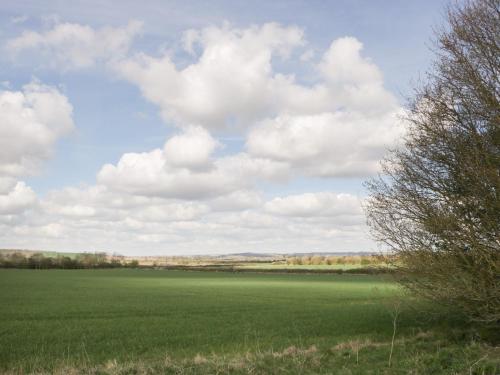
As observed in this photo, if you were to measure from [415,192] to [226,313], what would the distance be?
20.9m

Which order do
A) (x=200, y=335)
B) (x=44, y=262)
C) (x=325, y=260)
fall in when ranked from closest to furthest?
1. (x=200, y=335)
2. (x=44, y=262)
3. (x=325, y=260)

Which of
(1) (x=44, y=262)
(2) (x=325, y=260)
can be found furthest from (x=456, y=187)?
(2) (x=325, y=260)

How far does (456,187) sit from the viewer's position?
62.1 feet

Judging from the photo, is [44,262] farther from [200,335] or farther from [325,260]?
[200,335]

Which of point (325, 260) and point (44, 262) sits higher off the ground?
point (44, 262)

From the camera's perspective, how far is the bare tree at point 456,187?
56.8 ft

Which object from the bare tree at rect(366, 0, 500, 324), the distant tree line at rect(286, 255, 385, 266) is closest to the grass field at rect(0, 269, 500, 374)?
the bare tree at rect(366, 0, 500, 324)

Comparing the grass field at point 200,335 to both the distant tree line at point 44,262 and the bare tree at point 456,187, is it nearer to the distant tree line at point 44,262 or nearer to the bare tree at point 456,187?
the bare tree at point 456,187

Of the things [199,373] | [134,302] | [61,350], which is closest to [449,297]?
[199,373]

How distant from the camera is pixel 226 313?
121 feet

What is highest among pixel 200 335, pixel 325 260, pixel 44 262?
pixel 44 262

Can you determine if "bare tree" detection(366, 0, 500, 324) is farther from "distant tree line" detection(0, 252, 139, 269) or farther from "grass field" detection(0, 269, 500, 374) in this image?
"distant tree line" detection(0, 252, 139, 269)

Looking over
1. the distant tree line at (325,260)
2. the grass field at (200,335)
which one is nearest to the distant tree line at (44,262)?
the distant tree line at (325,260)

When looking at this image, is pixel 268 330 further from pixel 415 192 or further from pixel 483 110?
pixel 483 110
